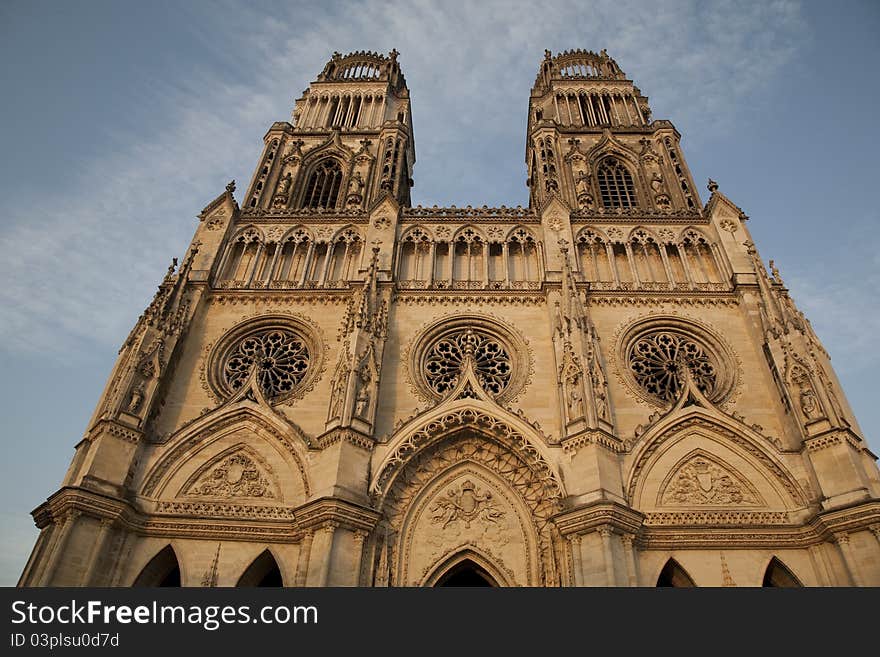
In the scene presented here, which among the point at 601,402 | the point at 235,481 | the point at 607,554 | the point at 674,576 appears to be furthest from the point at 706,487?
the point at 235,481

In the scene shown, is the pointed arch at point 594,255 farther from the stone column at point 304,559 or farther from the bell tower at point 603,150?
the stone column at point 304,559

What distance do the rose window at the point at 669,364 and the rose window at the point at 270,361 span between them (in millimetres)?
11039

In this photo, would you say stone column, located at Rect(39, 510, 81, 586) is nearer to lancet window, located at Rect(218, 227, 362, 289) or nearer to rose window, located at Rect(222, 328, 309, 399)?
rose window, located at Rect(222, 328, 309, 399)

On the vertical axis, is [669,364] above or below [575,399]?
above

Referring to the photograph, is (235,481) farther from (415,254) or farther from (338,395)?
(415,254)

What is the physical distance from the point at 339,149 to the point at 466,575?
20465 millimetres

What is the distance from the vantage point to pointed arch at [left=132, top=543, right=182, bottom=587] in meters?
14.4

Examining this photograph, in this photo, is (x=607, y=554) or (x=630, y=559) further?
(x=630, y=559)

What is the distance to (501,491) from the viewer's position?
16203 mm

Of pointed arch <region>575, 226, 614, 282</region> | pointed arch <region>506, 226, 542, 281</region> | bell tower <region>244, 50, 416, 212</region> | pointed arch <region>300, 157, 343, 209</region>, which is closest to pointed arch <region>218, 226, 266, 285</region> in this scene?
bell tower <region>244, 50, 416, 212</region>

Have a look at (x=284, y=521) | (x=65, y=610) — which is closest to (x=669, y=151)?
Result: (x=284, y=521)

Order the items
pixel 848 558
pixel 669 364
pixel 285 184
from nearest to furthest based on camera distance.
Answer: pixel 848 558, pixel 669 364, pixel 285 184

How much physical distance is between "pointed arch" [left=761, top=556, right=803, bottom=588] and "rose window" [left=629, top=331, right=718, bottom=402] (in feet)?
Result: 16.3

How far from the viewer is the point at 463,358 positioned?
1856 centimetres
